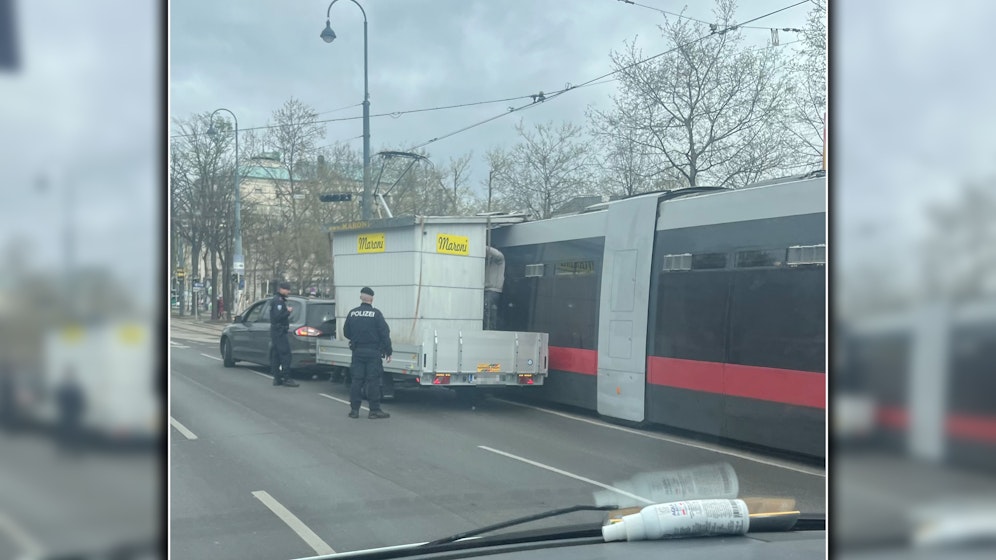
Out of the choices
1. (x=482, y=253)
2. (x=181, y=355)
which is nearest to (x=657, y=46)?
(x=482, y=253)

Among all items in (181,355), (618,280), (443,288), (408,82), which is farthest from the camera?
(618,280)

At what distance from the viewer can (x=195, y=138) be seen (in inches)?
116

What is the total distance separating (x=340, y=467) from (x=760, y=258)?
4004 millimetres

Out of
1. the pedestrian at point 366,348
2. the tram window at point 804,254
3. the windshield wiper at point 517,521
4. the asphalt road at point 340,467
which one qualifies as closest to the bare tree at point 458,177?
the pedestrian at point 366,348

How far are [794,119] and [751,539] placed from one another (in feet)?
7.47

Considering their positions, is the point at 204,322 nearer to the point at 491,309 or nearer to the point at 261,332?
the point at 261,332

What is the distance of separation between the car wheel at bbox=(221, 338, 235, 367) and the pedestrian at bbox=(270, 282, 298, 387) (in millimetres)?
177

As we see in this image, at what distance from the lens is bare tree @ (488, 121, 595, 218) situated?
13.8 feet

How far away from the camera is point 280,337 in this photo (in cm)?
348

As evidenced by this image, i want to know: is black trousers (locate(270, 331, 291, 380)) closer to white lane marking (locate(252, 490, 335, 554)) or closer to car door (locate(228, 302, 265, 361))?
car door (locate(228, 302, 265, 361))

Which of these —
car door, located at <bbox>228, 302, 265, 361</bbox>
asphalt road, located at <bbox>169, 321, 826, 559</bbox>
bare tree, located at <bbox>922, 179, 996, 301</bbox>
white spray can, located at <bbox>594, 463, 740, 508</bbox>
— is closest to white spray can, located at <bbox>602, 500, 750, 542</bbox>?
asphalt road, located at <bbox>169, 321, 826, 559</bbox>

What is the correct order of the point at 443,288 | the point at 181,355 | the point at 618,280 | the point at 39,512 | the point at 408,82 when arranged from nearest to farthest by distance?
the point at 39,512
the point at 181,355
the point at 408,82
the point at 443,288
the point at 618,280

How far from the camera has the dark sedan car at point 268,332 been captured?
132 inches

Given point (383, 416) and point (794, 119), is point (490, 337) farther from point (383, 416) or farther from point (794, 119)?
point (794, 119)
